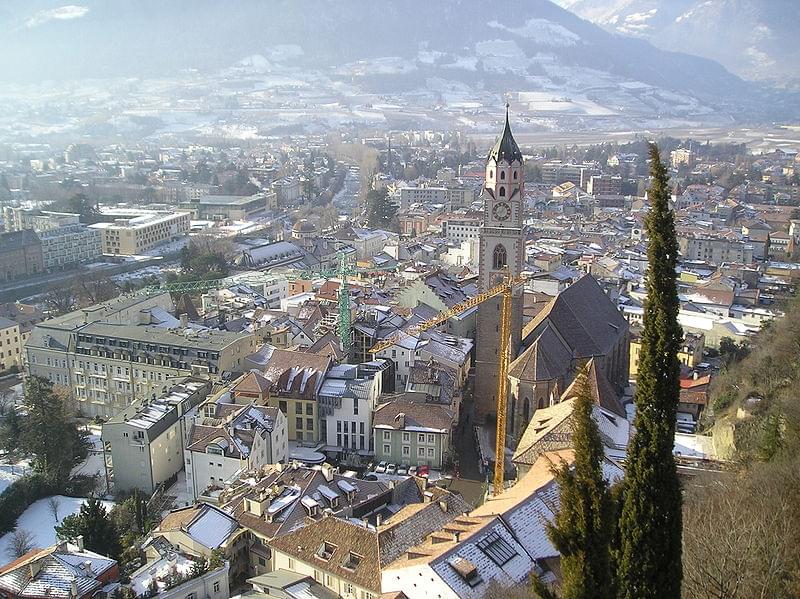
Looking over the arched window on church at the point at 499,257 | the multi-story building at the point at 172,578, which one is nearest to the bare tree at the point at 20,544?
the multi-story building at the point at 172,578

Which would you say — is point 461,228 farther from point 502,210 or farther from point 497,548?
point 497,548

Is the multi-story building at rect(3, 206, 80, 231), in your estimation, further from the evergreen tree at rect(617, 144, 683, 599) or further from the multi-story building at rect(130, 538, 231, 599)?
the evergreen tree at rect(617, 144, 683, 599)


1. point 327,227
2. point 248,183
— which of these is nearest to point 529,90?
point 248,183

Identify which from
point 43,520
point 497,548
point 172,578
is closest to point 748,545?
point 497,548

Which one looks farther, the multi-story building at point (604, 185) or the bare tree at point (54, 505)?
the multi-story building at point (604, 185)

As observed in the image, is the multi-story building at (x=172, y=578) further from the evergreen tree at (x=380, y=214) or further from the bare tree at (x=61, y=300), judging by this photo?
the evergreen tree at (x=380, y=214)

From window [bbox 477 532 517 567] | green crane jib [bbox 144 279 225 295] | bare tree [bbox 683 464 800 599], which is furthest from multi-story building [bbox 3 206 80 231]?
bare tree [bbox 683 464 800 599]

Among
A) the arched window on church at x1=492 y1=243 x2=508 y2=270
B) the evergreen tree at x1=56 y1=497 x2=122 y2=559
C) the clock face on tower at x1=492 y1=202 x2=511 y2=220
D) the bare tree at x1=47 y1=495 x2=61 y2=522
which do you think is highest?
the clock face on tower at x1=492 y1=202 x2=511 y2=220
